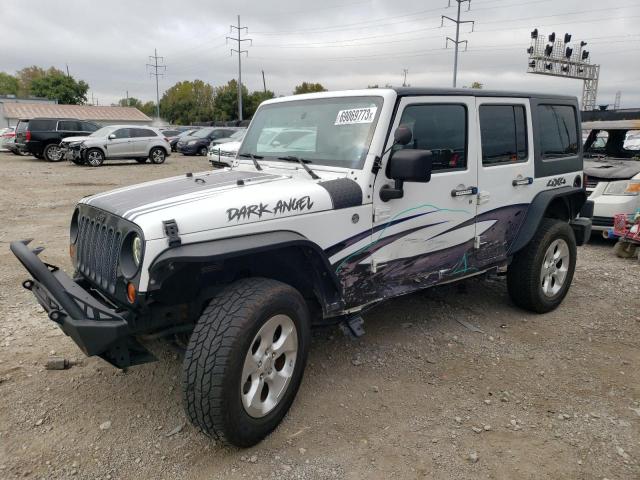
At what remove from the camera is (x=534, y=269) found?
15.0 feet

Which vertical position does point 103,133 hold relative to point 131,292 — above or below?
above

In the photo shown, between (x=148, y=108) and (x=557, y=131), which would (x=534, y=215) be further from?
(x=148, y=108)

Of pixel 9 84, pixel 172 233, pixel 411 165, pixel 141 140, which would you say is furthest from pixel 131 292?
pixel 9 84

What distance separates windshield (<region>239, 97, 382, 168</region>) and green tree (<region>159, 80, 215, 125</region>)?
2936 inches

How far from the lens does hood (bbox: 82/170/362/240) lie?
2.64 meters

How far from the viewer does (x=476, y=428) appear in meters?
3.09

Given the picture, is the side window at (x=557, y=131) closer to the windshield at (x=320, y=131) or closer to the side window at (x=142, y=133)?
the windshield at (x=320, y=131)

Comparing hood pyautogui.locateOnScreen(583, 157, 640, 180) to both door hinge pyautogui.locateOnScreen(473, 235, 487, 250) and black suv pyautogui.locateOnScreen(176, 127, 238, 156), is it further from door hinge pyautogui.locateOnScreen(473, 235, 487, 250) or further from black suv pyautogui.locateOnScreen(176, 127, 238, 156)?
black suv pyautogui.locateOnScreen(176, 127, 238, 156)

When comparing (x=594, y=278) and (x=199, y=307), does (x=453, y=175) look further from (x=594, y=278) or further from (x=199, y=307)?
(x=594, y=278)

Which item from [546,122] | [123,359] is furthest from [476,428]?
[546,122]

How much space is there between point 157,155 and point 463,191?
18580 mm

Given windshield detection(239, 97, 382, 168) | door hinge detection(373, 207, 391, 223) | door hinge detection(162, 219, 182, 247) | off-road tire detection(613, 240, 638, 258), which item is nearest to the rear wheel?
windshield detection(239, 97, 382, 168)

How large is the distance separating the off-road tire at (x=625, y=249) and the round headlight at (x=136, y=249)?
21.4ft

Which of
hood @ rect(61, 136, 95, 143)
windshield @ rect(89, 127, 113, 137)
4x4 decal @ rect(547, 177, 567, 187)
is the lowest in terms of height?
4x4 decal @ rect(547, 177, 567, 187)
